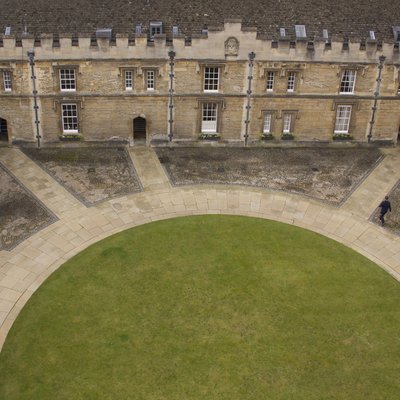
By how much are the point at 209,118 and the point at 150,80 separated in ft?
17.8

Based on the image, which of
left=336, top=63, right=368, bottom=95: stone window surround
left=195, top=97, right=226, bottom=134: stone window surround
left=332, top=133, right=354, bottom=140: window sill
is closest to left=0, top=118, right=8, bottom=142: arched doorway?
left=195, top=97, right=226, bottom=134: stone window surround

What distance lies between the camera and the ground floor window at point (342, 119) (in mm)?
46166

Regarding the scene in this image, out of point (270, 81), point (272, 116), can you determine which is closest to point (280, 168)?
point (272, 116)

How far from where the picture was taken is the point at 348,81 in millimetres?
45188

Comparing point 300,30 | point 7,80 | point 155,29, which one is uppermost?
point 300,30

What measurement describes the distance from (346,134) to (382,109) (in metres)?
3.29

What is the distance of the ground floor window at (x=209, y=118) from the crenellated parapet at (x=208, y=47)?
3916 millimetres

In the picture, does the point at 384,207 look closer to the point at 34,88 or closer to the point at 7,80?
the point at 34,88

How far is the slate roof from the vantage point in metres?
43.8

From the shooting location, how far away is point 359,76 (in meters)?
44.8

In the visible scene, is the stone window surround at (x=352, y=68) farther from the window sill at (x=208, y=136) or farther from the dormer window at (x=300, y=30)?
the window sill at (x=208, y=136)

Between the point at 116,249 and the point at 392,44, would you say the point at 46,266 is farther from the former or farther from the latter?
the point at 392,44

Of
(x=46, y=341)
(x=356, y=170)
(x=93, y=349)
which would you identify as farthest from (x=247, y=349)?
(x=356, y=170)

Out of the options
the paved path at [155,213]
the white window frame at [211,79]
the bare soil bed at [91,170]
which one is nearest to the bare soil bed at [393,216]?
the paved path at [155,213]
